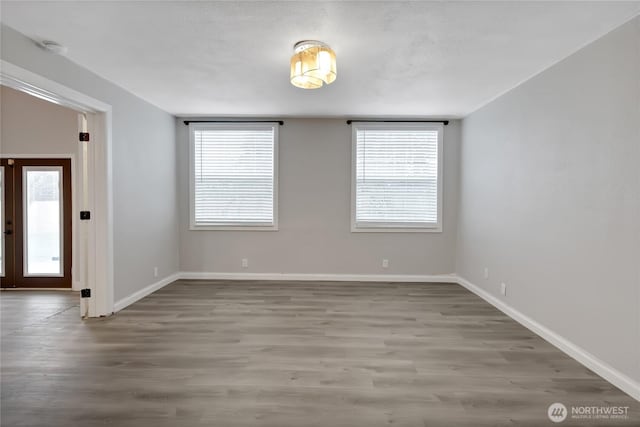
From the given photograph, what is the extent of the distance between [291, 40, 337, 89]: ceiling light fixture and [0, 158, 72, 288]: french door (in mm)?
4227

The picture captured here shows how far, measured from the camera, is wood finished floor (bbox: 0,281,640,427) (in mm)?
2076

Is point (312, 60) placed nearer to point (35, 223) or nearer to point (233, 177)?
point (233, 177)

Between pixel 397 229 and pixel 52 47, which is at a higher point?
pixel 52 47

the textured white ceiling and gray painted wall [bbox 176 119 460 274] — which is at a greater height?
the textured white ceiling

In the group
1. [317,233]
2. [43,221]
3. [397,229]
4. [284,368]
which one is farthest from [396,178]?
[43,221]

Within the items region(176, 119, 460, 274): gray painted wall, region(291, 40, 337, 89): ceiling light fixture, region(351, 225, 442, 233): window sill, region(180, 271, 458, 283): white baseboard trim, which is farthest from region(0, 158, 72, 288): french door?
region(351, 225, 442, 233): window sill

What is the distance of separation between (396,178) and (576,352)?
332cm

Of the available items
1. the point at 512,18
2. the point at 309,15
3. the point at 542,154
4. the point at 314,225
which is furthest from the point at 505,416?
the point at 314,225

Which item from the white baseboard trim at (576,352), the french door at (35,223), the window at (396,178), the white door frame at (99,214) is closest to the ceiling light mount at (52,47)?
A: the white door frame at (99,214)

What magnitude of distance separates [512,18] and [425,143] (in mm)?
3115

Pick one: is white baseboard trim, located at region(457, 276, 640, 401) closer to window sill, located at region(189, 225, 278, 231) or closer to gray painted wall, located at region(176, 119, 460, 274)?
gray painted wall, located at region(176, 119, 460, 274)

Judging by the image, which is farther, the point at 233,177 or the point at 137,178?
the point at 233,177

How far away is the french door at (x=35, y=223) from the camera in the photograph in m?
4.95

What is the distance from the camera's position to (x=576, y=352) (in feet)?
9.13
